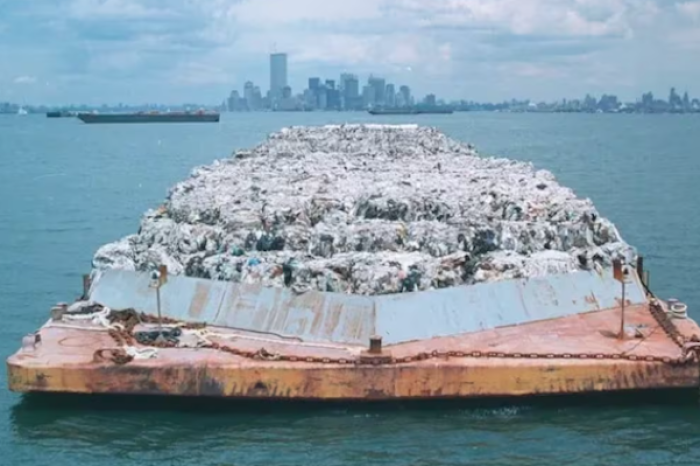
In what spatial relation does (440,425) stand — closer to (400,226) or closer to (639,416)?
(639,416)

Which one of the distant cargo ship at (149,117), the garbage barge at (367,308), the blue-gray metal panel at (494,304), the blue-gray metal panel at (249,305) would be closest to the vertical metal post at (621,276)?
the garbage barge at (367,308)

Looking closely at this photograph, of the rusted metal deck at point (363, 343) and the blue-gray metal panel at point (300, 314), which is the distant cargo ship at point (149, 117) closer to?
the rusted metal deck at point (363, 343)

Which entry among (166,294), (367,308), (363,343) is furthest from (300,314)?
(166,294)

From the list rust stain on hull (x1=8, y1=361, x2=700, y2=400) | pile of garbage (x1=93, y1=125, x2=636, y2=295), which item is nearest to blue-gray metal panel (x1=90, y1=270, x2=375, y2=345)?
pile of garbage (x1=93, y1=125, x2=636, y2=295)

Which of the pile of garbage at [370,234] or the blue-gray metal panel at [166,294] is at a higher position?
the pile of garbage at [370,234]

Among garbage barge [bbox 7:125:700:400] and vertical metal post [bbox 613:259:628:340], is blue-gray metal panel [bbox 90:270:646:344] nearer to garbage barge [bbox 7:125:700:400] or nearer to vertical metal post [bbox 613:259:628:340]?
garbage barge [bbox 7:125:700:400]

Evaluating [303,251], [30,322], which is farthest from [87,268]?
[303,251]
